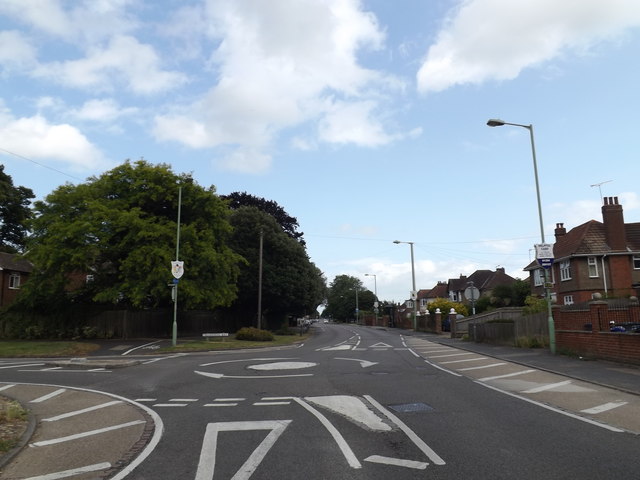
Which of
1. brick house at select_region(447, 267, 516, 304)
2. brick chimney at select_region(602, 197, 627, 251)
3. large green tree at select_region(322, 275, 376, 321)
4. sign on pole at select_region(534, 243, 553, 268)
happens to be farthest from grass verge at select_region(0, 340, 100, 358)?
large green tree at select_region(322, 275, 376, 321)

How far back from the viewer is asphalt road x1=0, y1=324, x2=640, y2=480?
228 inches

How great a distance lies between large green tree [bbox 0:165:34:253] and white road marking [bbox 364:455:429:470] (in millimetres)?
58589

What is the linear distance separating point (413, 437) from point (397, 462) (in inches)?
49.7

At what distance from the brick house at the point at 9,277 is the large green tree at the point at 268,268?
58.4 ft

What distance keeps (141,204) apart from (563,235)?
37563 millimetres

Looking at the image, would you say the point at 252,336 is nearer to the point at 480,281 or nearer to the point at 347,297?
the point at 480,281

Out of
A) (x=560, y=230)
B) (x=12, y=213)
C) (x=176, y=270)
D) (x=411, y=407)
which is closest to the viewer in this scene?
(x=411, y=407)

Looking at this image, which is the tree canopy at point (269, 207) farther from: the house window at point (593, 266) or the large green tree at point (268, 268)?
the house window at point (593, 266)

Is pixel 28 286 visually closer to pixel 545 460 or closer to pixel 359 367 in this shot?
pixel 359 367

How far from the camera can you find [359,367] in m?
16.6

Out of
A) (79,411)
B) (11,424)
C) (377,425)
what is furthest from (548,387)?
(11,424)

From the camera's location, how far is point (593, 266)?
1590 inches

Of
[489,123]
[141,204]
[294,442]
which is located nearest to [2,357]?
[141,204]

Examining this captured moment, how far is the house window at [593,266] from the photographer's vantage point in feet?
132
